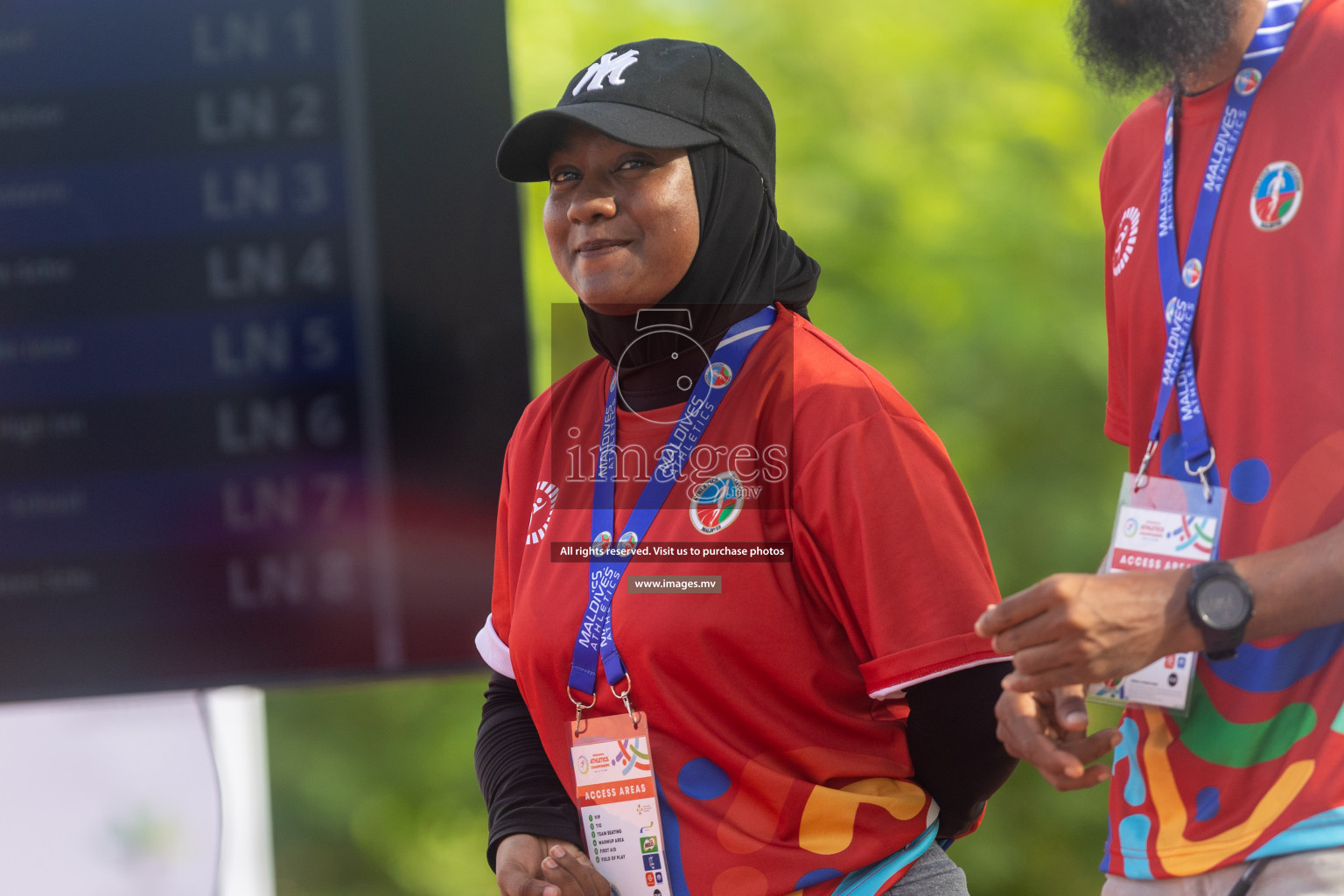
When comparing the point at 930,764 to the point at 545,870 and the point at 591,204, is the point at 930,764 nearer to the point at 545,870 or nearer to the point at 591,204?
the point at 545,870

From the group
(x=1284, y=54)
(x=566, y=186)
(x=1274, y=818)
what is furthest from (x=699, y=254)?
(x=1274, y=818)

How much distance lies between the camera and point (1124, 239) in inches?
74.7

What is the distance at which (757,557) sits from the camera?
5.63 ft

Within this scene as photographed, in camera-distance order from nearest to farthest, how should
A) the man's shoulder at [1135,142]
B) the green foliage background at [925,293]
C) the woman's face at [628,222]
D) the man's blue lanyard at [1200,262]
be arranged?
1. the man's blue lanyard at [1200,262]
2. the woman's face at [628,222]
3. the man's shoulder at [1135,142]
4. the green foliage background at [925,293]

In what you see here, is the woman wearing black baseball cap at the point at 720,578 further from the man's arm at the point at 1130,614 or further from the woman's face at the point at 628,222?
the man's arm at the point at 1130,614

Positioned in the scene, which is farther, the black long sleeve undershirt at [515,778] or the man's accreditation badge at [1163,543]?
the black long sleeve undershirt at [515,778]

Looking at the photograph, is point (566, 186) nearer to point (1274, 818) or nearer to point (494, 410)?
point (494, 410)

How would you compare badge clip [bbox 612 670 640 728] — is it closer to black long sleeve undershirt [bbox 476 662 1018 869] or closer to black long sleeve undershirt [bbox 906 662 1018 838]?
black long sleeve undershirt [bbox 476 662 1018 869]

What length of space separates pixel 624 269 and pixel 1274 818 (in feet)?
3.41

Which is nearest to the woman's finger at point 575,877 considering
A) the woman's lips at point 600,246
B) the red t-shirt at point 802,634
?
the red t-shirt at point 802,634

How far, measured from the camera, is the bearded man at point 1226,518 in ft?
4.83

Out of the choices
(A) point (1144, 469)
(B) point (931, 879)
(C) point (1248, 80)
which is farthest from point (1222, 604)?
(C) point (1248, 80)

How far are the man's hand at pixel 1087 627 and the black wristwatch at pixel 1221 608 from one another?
13 millimetres

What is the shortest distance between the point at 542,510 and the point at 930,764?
2.11 ft
